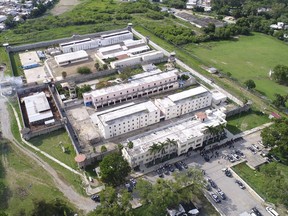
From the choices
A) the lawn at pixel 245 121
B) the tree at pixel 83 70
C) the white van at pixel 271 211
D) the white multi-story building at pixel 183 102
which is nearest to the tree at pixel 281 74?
the lawn at pixel 245 121

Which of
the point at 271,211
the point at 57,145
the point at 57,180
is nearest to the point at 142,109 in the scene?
the point at 57,145

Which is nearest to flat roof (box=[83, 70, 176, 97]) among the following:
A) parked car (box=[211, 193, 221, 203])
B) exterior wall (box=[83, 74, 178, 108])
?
exterior wall (box=[83, 74, 178, 108])

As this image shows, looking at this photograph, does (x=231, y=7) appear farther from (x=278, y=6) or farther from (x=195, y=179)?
(x=195, y=179)

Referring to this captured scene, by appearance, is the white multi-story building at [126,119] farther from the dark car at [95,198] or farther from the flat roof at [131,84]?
the dark car at [95,198]

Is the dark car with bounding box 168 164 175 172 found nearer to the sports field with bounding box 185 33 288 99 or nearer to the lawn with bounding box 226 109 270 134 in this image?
the lawn with bounding box 226 109 270 134

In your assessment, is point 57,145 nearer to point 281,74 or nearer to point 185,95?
point 185,95
